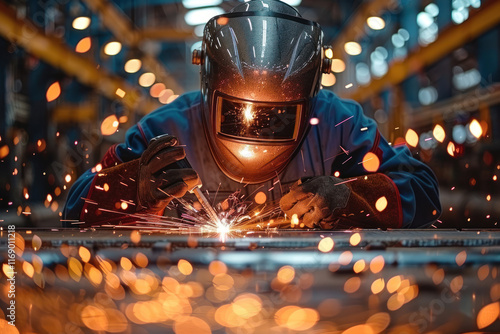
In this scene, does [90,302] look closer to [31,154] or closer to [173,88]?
[31,154]

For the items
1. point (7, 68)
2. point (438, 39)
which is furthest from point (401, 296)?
point (438, 39)

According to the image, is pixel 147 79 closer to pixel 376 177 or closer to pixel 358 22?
pixel 358 22

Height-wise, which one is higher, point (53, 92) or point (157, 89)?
point (157, 89)

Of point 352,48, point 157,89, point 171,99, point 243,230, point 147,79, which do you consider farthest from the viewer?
point 157,89

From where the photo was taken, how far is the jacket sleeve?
4.20ft

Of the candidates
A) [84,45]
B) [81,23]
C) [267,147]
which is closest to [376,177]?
[267,147]

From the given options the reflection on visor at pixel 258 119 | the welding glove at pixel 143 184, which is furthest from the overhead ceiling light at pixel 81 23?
the reflection on visor at pixel 258 119

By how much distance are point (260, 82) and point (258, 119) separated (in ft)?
0.28

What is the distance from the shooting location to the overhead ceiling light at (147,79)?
314 inches

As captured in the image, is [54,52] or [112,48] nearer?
[54,52]

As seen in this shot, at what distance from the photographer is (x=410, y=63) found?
5652mm

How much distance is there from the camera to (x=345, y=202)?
1210mm

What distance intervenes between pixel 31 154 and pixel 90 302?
405 centimetres

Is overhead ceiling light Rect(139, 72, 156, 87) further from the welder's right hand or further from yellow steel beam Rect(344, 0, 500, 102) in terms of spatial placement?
the welder's right hand
